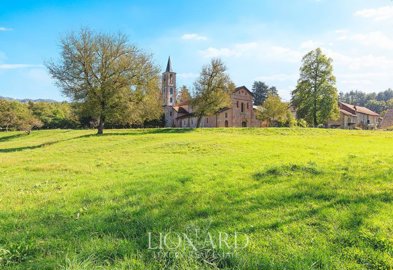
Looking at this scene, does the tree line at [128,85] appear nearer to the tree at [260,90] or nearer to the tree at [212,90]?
the tree at [212,90]

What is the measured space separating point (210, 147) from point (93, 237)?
13878 mm

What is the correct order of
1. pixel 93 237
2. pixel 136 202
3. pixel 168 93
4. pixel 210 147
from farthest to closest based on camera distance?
pixel 168 93 → pixel 210 147 → pixel 136 202 → pixel 93 237

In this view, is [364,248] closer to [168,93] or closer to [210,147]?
[210,147]

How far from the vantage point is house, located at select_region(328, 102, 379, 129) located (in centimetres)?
7056

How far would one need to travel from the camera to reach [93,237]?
4.79m

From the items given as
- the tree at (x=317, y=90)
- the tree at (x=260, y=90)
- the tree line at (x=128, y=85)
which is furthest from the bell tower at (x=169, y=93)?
the tree at (x=260, y=90)

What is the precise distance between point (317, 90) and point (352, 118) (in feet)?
103

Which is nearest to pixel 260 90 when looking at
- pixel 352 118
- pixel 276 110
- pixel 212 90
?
pixel 352 118

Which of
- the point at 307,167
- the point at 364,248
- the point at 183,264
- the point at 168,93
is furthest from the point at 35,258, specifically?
the point at 168,93

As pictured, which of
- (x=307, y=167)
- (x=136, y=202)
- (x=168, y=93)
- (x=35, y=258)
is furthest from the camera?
(x=168, y=93)

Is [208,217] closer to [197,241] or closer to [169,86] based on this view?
[197,241]

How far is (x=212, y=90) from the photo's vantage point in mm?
45062

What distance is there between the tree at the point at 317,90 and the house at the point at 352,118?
76.7ft

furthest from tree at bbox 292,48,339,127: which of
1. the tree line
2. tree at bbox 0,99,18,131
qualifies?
tree at bbox 0,99,18,131
